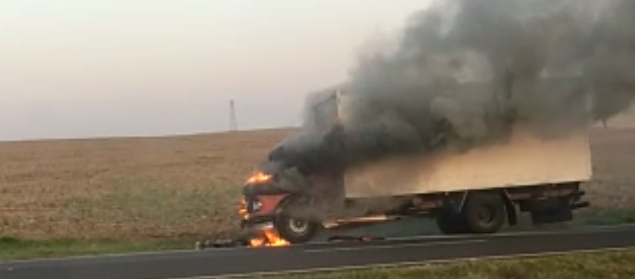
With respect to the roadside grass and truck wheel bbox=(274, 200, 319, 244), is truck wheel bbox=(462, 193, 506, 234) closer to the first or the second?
truck wheel bbox=(274, 200, 319, 244)

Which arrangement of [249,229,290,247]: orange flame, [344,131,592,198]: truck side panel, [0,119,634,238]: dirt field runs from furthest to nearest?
[0,119,634,238]: dirt field
[344,131,592,198]: truck side panel
[249,229,290,247]: orange flame

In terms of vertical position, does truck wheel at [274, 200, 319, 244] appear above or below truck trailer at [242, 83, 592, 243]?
below

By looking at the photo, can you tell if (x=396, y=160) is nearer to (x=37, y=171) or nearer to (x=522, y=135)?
(x=522, y=135)

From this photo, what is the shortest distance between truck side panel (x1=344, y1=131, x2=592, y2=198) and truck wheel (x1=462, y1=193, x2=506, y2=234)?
25 cm

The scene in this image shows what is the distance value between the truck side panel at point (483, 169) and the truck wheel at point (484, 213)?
0.25 m

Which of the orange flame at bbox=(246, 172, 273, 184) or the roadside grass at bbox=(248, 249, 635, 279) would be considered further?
the orange flame at bbox=(246, 172, 273, 184)

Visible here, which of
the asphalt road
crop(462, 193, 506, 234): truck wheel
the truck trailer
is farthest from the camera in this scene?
crop(462, 193, 506, 234): truck wheel

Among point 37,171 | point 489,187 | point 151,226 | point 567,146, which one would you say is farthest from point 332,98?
point 37,171

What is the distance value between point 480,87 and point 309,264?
8.13 m

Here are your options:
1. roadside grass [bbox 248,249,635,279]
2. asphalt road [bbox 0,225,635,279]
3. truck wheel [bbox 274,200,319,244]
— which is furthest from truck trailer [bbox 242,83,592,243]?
roadside grass [bbox 248,249,635,279]

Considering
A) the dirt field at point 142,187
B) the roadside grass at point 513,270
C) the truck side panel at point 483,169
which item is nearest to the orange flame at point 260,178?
the truck side panel at point 483,169

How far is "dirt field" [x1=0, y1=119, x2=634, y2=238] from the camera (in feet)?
80.5

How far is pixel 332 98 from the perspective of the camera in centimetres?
2008

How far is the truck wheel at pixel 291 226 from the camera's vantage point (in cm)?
1870
